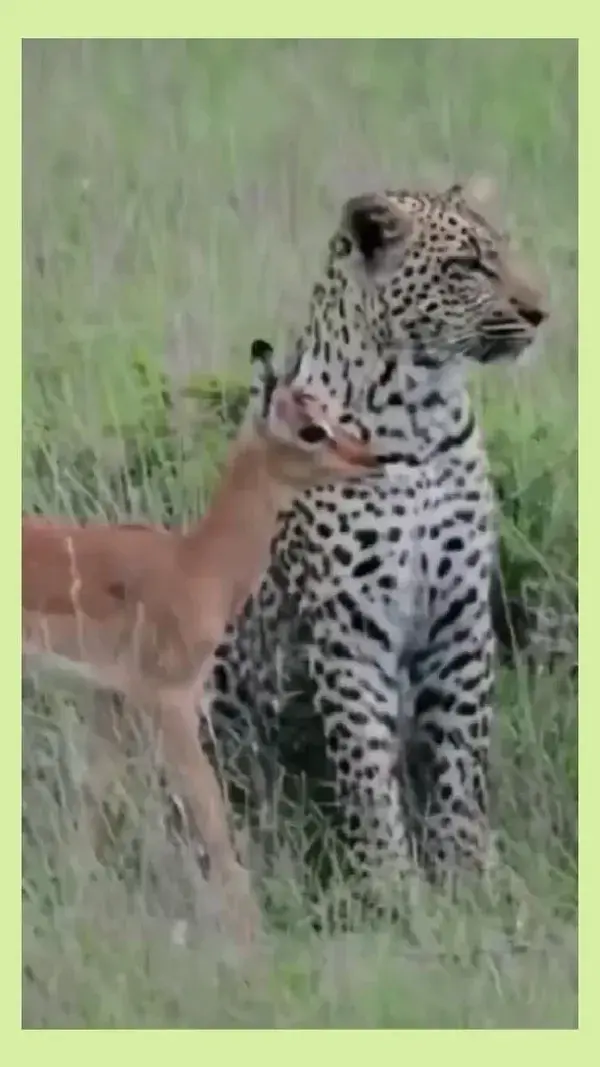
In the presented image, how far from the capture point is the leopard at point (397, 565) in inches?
52.6

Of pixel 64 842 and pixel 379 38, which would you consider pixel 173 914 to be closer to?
pixel 64 842

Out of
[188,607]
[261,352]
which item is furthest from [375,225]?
[188,607]

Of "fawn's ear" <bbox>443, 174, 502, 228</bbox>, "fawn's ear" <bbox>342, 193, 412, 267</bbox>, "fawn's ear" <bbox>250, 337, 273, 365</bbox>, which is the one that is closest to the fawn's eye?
"fawn's ear" <bbox>250, 337, 273, 365</bbox>

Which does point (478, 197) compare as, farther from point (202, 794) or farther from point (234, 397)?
point (202, 794)

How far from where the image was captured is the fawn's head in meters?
1.30

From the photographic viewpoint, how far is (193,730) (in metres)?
1.35

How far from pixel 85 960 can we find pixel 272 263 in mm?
916

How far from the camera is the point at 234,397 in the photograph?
1359 mm

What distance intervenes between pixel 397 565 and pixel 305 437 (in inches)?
7.8

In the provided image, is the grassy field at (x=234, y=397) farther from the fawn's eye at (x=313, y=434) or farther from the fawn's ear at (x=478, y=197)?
the fawn's eye at (x=313, y=434)

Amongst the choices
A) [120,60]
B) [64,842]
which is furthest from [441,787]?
[120,60]

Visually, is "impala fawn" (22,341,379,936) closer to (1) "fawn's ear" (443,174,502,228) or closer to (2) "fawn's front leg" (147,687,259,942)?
(2) "fawn's front leg" (147,687,259,942)

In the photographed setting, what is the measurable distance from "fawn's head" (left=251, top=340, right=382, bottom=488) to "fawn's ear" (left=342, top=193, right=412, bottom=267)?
0.57ft

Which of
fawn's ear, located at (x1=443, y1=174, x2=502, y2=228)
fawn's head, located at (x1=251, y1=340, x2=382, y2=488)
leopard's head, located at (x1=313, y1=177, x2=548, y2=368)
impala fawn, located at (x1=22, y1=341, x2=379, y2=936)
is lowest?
impala fawn, located at (x1=22, y1=341, x2=379, y2=936)
